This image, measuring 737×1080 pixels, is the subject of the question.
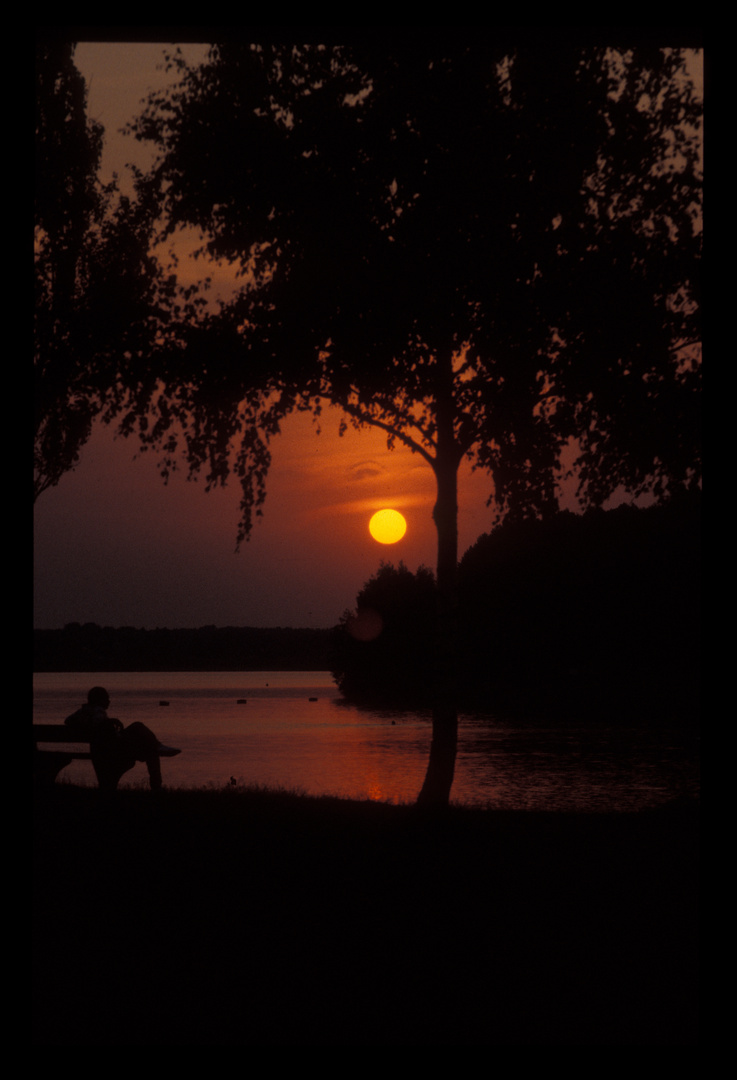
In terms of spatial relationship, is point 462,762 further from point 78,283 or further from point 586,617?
point 586,617

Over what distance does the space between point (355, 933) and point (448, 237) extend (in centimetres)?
957

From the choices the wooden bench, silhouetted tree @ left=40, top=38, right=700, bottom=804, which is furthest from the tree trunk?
the wooden bench

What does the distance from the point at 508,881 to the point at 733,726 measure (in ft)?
21.2

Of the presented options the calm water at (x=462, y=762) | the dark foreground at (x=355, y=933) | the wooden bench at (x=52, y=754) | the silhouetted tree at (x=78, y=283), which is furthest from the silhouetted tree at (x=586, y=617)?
the dark foreground at (x=355, y=933)

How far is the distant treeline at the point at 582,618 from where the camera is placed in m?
88.7

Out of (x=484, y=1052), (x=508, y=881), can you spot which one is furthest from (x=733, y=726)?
(x=508, y=881)

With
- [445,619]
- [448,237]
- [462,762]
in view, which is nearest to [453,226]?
[448,237]

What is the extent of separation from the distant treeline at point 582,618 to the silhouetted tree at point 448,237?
7087 cm

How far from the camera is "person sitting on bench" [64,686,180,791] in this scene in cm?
1548

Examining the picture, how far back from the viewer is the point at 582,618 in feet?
311

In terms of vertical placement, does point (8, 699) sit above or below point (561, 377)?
→ below

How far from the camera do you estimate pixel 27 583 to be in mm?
3955

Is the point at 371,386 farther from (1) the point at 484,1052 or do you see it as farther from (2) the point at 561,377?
(1) the point at 484,1052

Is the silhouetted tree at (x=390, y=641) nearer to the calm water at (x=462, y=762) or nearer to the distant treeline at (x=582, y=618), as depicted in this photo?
the distant treeline at (x=582, y=618)
